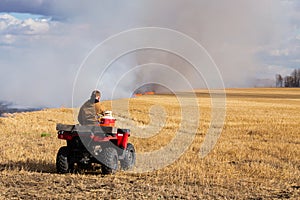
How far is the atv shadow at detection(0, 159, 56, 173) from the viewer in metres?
11.6

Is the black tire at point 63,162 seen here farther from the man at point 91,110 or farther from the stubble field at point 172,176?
the man at point 91,110

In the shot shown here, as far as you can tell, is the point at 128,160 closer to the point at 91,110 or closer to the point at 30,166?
the point at 91,110

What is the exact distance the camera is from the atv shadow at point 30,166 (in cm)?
1159

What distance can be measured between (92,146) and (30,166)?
2.44m

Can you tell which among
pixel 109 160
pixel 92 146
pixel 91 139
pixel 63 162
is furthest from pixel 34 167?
pixel 109 160

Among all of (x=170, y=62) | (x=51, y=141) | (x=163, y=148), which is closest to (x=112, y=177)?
(x=163, y=148)

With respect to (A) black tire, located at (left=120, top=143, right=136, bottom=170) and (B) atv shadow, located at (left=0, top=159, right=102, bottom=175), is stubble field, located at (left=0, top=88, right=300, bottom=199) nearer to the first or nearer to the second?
(B) atv shadow, located at (left=0, top=159, right=102, bottom=175)

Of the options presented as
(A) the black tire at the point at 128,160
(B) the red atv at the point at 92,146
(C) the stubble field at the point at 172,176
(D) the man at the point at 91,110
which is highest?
(D) the man at the point at 91,110

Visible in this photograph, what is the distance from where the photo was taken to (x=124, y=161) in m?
11.7

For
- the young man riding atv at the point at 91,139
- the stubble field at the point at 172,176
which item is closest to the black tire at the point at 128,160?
the stubble field at the point at 172,176

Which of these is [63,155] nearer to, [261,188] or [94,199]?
[94,199]

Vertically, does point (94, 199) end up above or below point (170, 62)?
below

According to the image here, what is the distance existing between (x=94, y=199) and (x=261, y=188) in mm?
3777

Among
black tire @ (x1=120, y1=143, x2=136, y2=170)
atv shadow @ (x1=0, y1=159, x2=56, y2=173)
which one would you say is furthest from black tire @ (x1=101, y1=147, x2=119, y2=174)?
atv shadow @ (x1=0, y1=159, x2=56, y2=173)
